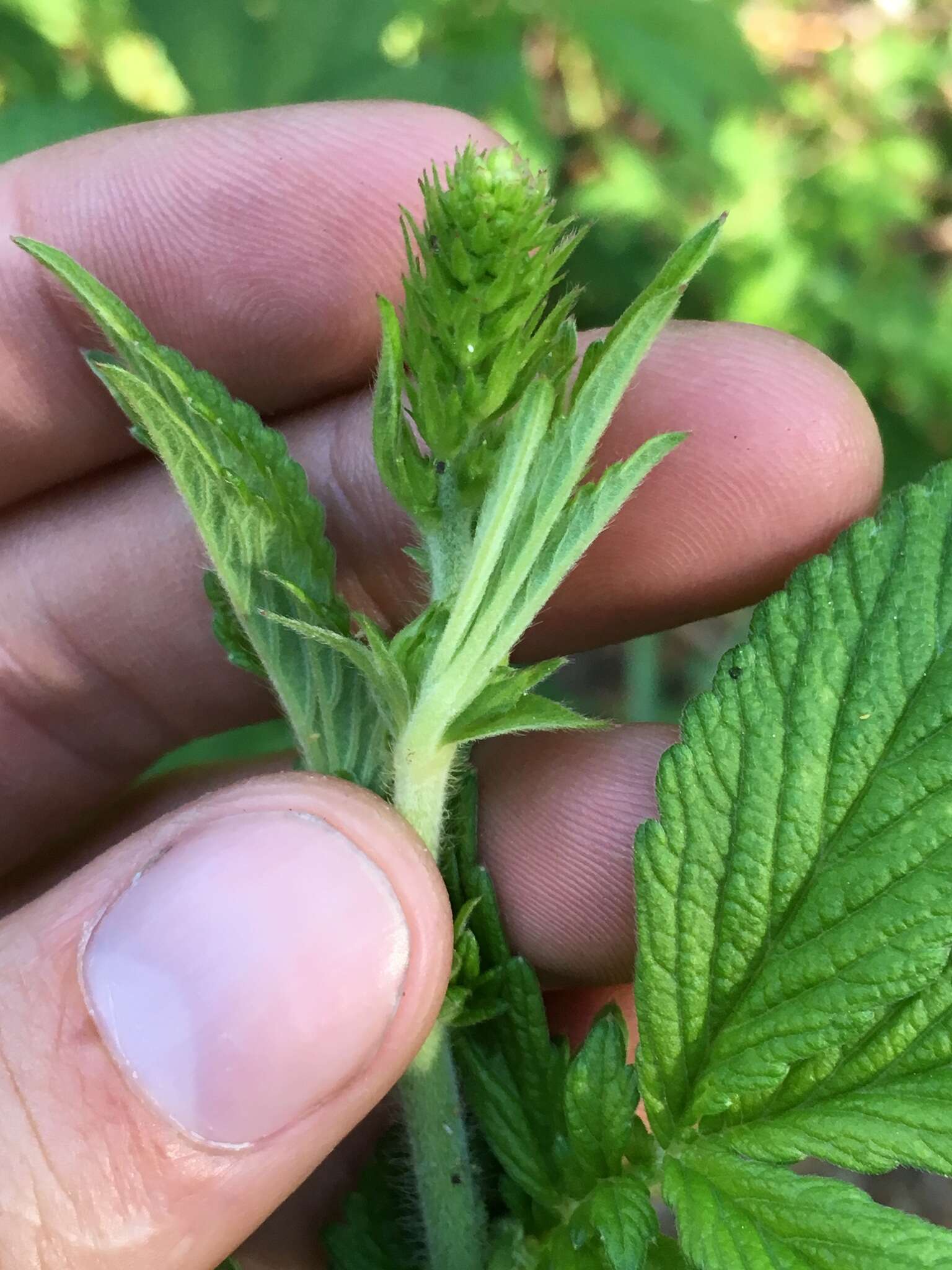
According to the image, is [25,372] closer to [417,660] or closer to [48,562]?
[48,562]

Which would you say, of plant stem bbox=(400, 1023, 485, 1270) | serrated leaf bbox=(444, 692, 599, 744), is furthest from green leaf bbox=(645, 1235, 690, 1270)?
serrated leaf bbox=(444, 692, 599, 744)

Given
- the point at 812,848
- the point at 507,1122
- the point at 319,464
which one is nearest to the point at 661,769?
the point at 812,848

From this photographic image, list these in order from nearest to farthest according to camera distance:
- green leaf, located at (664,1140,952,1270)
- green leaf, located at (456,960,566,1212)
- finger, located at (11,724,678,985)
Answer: green leaf, located at (664,1140,952,1270)
green leaf, located at (456,960,566,1212)
finger, located at (11,724,678,985)

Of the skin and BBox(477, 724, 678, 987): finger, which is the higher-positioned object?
the skin

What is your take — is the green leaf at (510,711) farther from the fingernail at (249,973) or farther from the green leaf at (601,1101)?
the green leaf at (601,1101)

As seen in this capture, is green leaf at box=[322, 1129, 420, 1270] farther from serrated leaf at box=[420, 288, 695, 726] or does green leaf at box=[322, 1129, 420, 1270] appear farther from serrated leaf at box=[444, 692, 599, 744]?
serrated leaf at box=[420, 288, 695, 726]

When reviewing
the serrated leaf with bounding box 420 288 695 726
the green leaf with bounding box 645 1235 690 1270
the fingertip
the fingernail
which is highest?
the serrated leaf with bounding box 420 288 695 726
